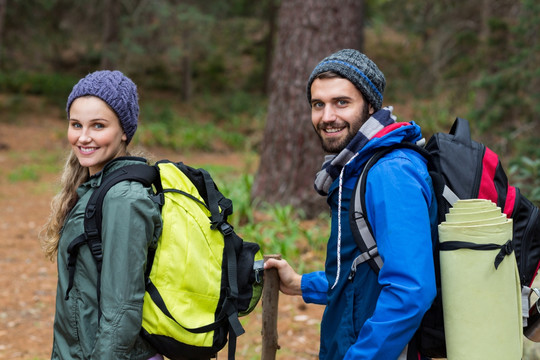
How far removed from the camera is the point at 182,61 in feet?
84.8

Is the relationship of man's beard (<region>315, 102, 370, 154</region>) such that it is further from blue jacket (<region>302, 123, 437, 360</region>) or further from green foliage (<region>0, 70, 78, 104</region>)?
green foliage (<region>0, 70, 78, 104</region>)

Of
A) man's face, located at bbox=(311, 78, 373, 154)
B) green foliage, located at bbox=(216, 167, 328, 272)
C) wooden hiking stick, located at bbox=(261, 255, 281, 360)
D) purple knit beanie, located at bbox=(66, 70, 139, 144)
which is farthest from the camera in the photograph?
green foliage, located at bbox=(216, 167, 328, 272)

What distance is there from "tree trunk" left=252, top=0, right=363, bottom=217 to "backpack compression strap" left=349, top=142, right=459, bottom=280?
4.50 meters

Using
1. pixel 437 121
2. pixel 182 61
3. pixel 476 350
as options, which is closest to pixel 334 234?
pixel 476 350

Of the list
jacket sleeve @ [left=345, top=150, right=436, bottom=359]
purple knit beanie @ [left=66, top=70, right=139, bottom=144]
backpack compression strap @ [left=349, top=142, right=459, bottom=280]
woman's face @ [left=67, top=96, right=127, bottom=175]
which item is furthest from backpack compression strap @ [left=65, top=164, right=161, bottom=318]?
jacket sleeve @ [left=345, top=150, right=436, bottom=359]

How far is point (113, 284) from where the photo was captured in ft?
6.86

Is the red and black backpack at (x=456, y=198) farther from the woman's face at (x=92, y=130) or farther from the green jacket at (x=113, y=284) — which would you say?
the woman's face at (x=92, y=130)

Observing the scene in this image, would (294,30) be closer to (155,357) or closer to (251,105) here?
(155,357)

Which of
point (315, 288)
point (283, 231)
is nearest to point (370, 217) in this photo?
point (315, 288)

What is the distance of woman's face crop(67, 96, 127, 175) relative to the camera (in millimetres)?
2396

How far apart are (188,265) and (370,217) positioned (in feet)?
2.48

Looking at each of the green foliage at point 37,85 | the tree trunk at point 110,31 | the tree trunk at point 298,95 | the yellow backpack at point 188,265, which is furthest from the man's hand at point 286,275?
the green foliage at point 37,85

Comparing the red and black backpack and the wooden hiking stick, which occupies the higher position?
the red and black backpack

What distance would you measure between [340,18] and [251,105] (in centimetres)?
1836
